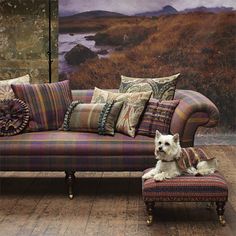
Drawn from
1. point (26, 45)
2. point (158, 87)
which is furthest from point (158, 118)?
point (26, 45)

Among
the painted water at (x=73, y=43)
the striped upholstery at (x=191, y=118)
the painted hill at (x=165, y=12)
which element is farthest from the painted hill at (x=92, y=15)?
the striped upholstery at (x=191, y=118)

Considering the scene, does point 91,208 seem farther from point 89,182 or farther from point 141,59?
point 141,59

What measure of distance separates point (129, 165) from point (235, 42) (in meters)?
2.89

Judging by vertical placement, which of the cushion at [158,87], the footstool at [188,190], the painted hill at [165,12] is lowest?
the footstool at [188,190]

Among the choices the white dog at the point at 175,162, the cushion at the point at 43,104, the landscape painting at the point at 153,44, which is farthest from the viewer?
the landscape painting at the point at 153,44

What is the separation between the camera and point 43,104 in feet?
14.8

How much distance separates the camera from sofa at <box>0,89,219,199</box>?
411 cm

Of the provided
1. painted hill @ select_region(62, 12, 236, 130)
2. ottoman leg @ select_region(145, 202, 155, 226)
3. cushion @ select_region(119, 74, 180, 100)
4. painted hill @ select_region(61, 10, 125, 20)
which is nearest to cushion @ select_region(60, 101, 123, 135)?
cushion @ select_region(119, 74, 180, 100)

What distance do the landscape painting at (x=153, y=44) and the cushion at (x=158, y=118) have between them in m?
2.17

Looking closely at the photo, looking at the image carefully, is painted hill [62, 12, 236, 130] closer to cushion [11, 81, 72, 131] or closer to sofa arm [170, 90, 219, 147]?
cushion [11, 81, 72, 131]

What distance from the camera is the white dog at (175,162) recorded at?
12.0 feet

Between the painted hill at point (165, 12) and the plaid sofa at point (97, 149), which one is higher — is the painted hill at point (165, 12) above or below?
above

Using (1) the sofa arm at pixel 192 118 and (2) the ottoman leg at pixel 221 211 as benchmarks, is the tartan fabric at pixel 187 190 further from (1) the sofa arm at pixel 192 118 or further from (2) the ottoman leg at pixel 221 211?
(1) the sofa arm at pixel 192 118

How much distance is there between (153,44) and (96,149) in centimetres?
264
